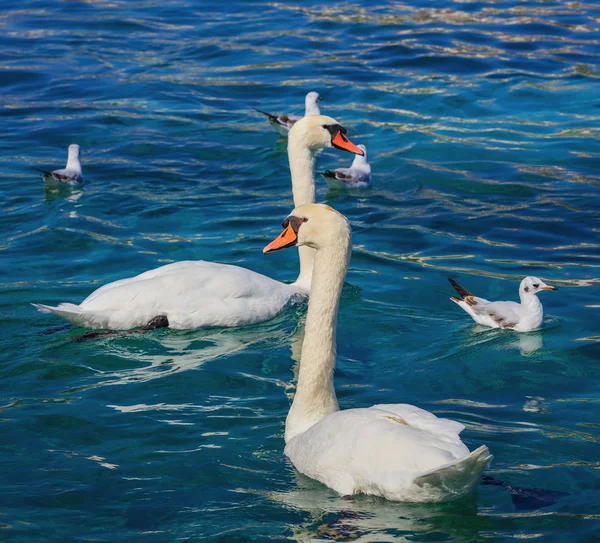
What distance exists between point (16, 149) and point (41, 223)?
3662mm

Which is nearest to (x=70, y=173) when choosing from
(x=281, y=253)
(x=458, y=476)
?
(x=281, y=253)

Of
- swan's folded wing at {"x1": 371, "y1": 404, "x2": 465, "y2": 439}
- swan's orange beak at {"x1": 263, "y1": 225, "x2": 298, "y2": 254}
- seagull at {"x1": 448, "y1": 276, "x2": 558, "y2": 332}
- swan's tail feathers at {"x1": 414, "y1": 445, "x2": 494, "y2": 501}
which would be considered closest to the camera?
swan's tail feathers at {"x1": 414, "y1": 445, "x2": 494, "y2": 501}

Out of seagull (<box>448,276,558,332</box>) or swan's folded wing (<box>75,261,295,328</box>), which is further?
seagull (<box>448,276,558,332</box>)

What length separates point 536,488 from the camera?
6.32 meters

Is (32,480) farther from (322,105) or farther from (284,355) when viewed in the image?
(322,105)

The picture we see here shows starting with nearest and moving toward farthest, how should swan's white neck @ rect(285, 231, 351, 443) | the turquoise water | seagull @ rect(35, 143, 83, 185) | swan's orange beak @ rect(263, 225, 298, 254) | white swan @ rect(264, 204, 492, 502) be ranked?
white swan @ rect(264, 204, 492, 502) → the turquoise water → swan's white neck @ rect(285, 231, 351, 443) → swan's orange beak @ rect(263, 225, 298, 254) → seagull @ rect(35, 143, 83, 185)

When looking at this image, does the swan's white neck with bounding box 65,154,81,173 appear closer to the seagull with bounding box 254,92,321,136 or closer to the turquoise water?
the turquoise water

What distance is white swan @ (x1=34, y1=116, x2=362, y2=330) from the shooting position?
29.4ft

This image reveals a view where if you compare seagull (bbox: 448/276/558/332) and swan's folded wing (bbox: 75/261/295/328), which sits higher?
swan's folded wing (bbox: 75/261/295/328)

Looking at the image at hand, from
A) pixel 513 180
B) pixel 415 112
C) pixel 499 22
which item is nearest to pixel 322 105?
pixel 415 112

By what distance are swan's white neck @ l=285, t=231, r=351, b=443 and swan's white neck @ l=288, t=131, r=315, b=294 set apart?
3.14 metres

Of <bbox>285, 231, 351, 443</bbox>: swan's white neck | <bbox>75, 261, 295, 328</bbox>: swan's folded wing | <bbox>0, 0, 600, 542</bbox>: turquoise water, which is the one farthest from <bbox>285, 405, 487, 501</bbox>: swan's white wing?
<bbox>75, 261, 295, 328</bbox>: swan's folded wing

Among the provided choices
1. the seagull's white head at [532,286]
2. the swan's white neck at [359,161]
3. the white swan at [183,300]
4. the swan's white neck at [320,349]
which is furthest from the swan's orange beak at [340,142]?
the swan's white neck at [320,349]

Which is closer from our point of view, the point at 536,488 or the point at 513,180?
the point at 536,488
